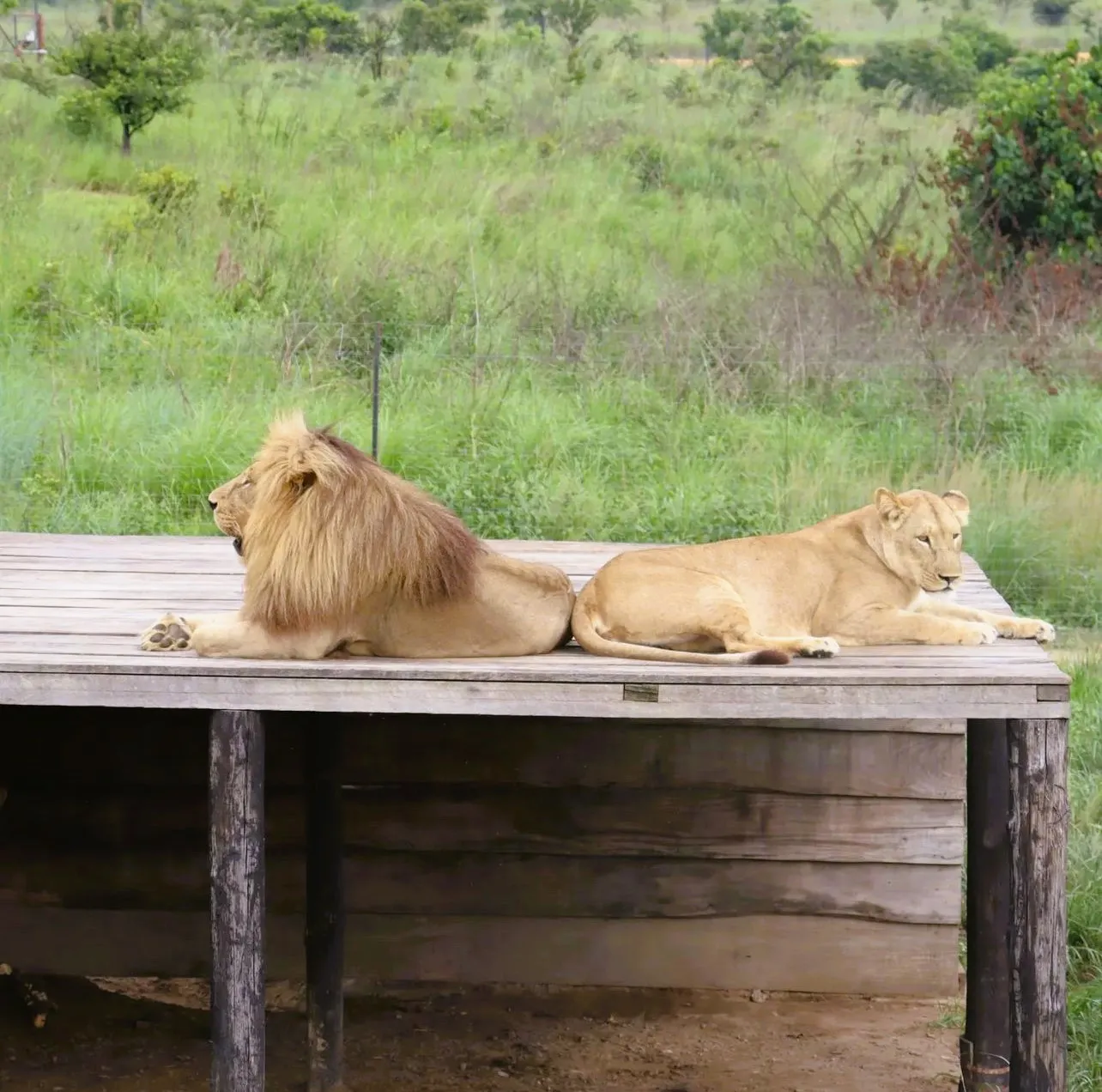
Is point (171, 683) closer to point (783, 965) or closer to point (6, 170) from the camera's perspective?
point (783, 965)

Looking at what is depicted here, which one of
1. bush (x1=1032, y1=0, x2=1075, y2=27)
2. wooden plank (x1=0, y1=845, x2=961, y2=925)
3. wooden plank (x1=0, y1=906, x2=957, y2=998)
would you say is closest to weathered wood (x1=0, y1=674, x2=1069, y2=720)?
wooden plank (x1=0, y1=845, x2=961, y2=925)

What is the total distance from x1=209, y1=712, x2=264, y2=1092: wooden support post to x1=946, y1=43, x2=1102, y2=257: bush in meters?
8.93

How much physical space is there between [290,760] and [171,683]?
164 centimetres

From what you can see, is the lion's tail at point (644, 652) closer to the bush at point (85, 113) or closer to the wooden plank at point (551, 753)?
the wooden plank at point (551, 753)

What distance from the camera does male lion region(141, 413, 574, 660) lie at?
3490 millimetres

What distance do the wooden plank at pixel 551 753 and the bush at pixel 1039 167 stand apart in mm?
7150

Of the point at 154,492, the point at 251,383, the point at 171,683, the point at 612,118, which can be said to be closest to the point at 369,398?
the point at 251,383

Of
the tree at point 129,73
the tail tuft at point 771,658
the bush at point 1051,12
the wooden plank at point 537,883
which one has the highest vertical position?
the bush at point 1051,12

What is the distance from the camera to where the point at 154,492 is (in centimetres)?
828

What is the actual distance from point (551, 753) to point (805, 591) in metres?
1.25

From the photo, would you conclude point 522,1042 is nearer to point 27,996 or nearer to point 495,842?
point 495,842

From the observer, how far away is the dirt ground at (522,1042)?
4.77m

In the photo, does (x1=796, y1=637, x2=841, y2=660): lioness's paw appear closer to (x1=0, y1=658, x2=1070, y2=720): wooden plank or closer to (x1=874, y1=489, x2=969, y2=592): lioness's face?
(x1=0, y1=658, x2=1070, y2=720): wooden plank

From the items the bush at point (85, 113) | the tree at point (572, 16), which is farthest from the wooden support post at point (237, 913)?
the tree at point (572, 16)
